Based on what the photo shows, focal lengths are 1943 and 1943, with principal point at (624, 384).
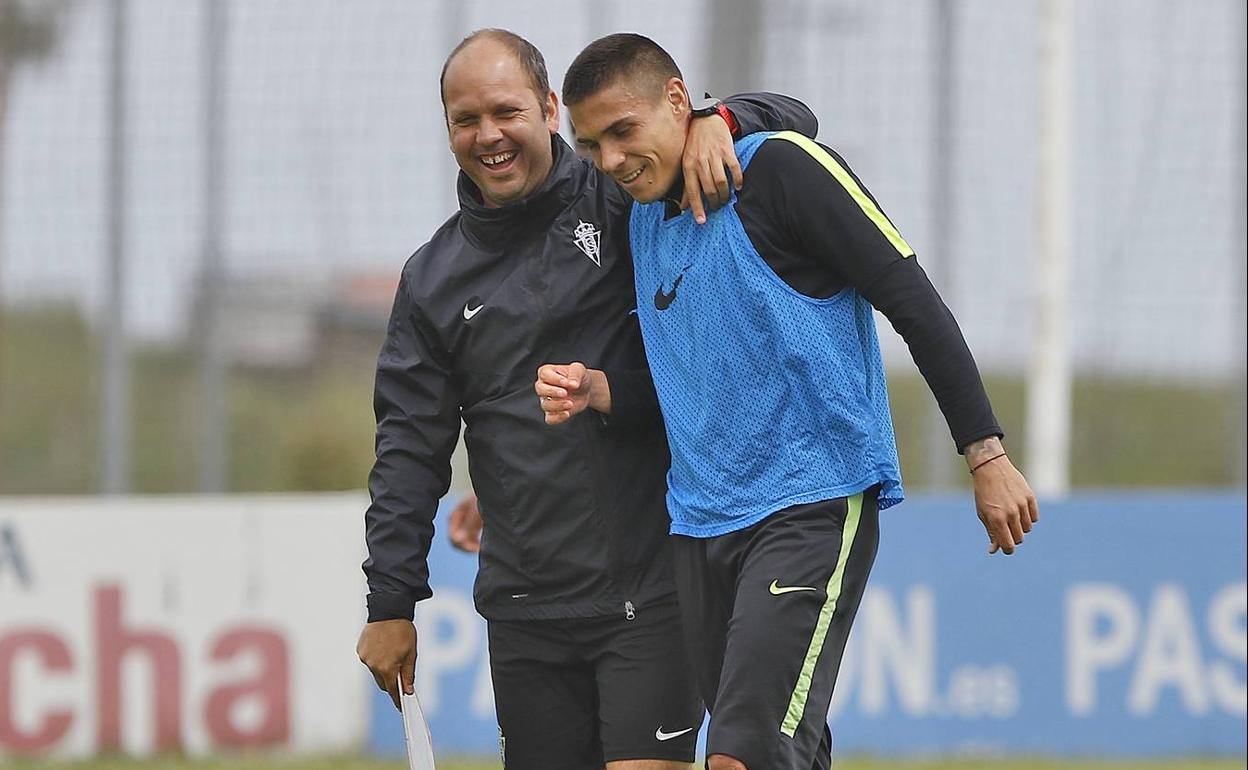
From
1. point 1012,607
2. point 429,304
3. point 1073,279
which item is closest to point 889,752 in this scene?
point 1012,607

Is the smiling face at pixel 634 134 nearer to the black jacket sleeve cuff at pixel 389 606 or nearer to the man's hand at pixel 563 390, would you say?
the man's hand at pixel 563 390

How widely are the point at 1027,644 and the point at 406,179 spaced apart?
13.1 feet

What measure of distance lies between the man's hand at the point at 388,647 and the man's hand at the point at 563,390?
0.63 metres

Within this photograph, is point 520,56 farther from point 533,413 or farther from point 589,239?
point 533,413


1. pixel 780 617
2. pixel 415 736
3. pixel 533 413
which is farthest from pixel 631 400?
pixel 415 736

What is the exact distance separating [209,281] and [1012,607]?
439cm

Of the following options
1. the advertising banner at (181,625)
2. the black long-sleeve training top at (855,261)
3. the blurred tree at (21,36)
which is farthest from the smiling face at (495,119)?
the blurred tree at (21,36)

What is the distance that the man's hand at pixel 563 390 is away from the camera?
397cm

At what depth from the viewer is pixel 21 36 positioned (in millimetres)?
10156

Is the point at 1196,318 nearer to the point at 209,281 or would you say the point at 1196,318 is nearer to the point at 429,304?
the point at 209,281

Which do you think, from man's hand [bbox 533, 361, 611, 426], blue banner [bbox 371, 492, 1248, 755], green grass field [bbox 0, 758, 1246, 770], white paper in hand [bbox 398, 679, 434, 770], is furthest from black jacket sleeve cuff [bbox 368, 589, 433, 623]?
blue banner [bbox 371, 492, 1248, 755]

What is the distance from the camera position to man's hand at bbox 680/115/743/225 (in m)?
4.01

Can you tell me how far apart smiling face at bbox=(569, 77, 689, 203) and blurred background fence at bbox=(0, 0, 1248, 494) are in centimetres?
573

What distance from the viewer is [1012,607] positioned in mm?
8484
